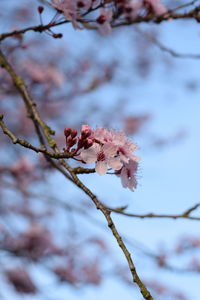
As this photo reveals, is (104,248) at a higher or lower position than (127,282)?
higher

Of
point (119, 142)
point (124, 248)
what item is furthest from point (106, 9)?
point (124, 248)

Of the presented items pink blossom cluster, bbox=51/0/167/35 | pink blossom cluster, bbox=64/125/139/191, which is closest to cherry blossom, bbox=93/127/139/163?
pink blossom cluster, bbox=64/125/139/191

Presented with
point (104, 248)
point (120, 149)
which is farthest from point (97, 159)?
point (104, 248)

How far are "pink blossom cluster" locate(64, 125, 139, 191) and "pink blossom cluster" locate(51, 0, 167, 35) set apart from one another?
84 centimetres

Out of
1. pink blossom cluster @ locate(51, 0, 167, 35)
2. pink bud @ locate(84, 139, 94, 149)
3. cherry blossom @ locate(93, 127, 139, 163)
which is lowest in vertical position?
pink bud @ locate(84, 139, 94, 149)

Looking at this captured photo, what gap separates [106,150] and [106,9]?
1.15m

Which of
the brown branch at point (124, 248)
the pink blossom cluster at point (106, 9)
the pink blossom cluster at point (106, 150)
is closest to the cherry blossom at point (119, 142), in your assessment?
the pink blossom cluster at point (106, 150)

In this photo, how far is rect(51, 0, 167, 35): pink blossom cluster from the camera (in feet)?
7.30

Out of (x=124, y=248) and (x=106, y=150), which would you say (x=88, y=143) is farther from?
(x=124, y=248)

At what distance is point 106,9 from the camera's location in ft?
8.03

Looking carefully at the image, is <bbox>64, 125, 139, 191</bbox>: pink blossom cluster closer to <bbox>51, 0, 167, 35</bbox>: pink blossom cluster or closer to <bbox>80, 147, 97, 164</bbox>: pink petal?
<bbox>80, 147, 97, 164</bbox>: pink petal

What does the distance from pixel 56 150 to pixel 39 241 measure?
13.1 ft

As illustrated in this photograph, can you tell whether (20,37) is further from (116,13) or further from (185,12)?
(185,12)

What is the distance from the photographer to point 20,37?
9.51ft
